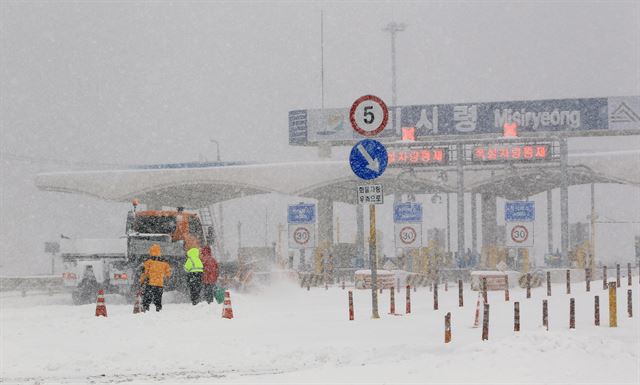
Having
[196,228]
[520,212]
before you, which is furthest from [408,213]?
[196,228]

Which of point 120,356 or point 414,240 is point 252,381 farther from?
point 414,240

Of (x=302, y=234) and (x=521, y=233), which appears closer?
(x=521, y=233)

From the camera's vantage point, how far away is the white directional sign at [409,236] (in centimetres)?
3347

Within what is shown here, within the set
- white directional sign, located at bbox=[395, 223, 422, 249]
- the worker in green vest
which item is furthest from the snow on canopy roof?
the worker in green vest

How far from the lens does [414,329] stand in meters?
15.8

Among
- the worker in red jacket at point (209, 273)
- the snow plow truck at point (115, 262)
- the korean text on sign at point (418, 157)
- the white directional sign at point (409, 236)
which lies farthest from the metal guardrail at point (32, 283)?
the worker in red jacket at point (209, 273)

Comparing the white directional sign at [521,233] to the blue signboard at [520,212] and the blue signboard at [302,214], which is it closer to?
the blue signboard at [520,212]

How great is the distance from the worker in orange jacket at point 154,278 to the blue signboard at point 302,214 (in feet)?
53.5

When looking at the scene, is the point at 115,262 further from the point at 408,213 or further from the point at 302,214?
the point at 408,213

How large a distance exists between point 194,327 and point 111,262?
1066cm

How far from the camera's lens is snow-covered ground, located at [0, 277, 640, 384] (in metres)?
10.6

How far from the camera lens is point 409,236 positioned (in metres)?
33.5

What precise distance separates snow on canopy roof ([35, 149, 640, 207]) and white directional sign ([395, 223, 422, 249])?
10160 millimetres

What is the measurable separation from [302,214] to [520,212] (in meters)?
8.39
